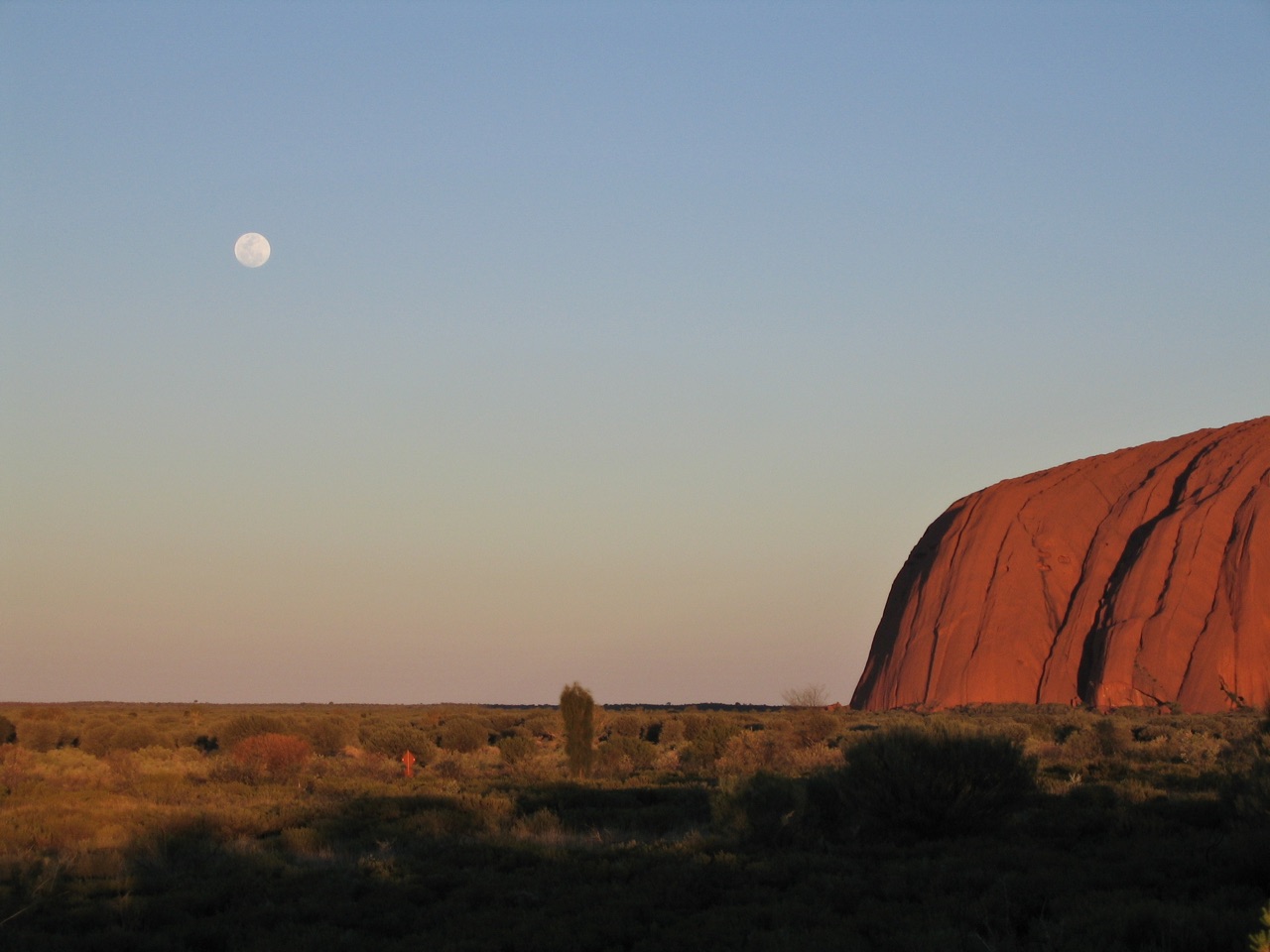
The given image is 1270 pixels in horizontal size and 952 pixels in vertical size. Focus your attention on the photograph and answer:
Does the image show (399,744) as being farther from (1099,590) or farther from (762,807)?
(1099,590)

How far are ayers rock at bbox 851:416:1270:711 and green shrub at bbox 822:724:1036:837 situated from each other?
32050 mm

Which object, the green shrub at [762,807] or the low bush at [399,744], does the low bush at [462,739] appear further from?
the green shrub at [762,807]

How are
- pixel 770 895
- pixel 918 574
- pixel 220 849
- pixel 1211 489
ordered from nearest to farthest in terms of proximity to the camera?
pixel 770 895 → pixel 220 849 → pixel 1211 489 → pixel 918 574

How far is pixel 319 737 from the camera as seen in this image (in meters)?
36.2

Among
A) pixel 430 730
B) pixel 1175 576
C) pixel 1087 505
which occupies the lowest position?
pixel 430 730

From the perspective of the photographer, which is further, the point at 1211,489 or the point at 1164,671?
the point at 1211,489

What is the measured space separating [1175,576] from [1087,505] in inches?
336

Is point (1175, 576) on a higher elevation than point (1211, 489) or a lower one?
lower

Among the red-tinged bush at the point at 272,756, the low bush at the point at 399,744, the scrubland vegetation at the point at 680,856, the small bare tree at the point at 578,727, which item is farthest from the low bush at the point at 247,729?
the small bare tree at the point at 578,727

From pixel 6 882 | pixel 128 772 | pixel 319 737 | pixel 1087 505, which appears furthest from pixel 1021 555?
pixel 6 882

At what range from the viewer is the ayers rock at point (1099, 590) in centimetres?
4541

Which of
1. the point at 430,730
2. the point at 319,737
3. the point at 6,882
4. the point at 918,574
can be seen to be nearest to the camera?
the point at 6,882

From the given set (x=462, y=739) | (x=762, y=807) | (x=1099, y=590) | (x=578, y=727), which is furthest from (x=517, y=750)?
(x=1099, y=590)

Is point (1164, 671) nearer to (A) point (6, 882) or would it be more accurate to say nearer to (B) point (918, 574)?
(B) point (918, 574)
